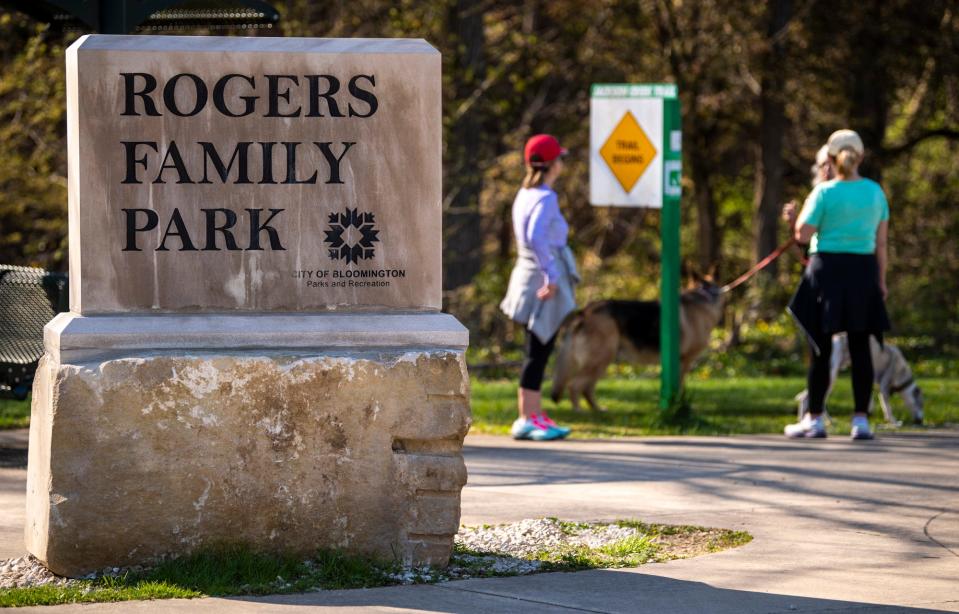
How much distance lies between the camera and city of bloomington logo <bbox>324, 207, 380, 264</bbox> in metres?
5.34

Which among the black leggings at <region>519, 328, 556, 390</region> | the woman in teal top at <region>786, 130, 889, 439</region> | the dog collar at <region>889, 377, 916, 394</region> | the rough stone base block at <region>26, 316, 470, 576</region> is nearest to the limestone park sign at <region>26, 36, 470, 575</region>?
the rough stone base block at <region>26, 316, 470, 576</region>

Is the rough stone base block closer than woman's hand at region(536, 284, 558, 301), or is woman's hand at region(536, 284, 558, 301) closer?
the rough stone base block

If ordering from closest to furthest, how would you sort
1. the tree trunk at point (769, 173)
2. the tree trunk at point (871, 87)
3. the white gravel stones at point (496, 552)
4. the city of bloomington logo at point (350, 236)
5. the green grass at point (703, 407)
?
1. the white gravel stones at point (496, 552)
2. the city of bloomington logo at point (350, 236)
3. the green grass at point (703, 407)
4. the tree trunk at point (871, 87)
5. the tree trunk at point (769, 173)

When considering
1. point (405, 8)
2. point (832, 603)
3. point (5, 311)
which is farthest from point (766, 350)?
point (832, 603)

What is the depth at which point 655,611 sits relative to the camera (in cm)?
468

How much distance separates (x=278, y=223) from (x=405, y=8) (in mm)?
11672

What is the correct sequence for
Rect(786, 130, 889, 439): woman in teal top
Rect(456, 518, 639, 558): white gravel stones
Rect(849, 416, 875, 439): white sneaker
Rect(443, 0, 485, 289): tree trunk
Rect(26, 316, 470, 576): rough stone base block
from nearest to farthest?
Rect(26, 316, 470, 576): rough stone base block < Rect(456, 518, 639, 558): white gravel stones < Rect(786, 130, 889, 439): woman in teal top < Rect(849, 416, 875, 439): white sneaker < Rect(443, 0, 485, 289): tree trunk

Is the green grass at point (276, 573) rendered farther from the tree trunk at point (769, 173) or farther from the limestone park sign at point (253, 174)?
the tree trunk at point (769, 173)

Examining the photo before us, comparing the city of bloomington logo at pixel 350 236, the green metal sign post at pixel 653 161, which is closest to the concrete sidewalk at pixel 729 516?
the green metal sign post at pixel 653 161

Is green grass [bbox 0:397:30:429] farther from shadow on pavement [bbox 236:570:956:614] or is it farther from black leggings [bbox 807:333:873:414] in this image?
black leggings [bbox 807:333:873:414]

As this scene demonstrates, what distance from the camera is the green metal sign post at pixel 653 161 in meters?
10.2

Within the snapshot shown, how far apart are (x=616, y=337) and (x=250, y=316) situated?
6.16m

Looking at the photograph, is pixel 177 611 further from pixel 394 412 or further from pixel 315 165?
pixel 315 165

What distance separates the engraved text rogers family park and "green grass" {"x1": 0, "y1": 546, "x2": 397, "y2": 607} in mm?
1183
